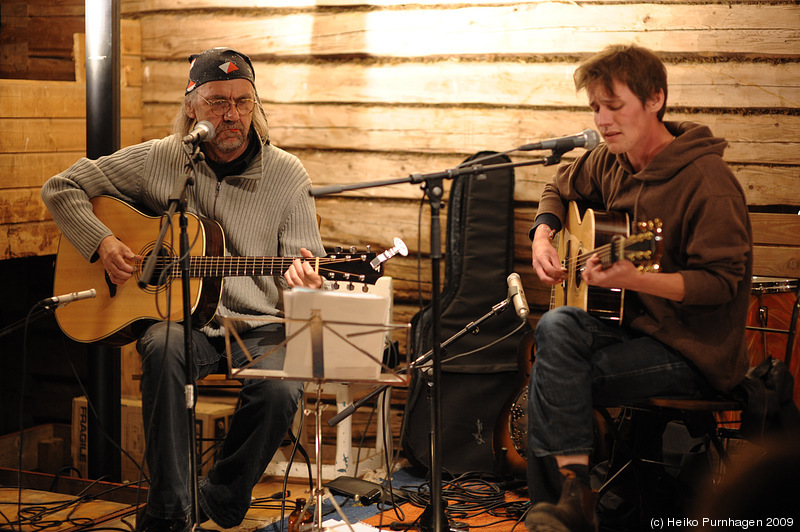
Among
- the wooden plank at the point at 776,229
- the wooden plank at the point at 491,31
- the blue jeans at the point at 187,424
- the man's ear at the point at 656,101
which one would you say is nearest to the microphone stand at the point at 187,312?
the blue jeans at the point at 187,424

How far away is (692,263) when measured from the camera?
99.7 inches

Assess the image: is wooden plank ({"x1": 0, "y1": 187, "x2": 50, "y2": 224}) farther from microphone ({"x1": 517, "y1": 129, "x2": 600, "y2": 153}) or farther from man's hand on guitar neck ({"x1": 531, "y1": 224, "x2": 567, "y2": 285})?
microphone ({"x1": 517, "y1": 129, "x2": 600, "y2": 153})

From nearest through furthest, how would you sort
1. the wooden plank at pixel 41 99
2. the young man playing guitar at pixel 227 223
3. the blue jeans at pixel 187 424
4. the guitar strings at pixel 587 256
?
the guitar strings at pixel 587 256
the blue jeans at pixel 187 424
the young man playing guitar at pixel 227 223
the wooden plank at pixel 41 99

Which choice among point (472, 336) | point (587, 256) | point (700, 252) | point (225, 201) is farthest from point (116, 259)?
point (700, 252)

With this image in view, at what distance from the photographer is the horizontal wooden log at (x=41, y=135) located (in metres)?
3.97

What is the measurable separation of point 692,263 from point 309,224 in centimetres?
158

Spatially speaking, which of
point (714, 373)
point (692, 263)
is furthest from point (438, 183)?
point (714, 373)

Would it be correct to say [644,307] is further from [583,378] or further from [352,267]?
[352,267]

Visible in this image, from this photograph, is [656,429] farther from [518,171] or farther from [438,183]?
[518,171]

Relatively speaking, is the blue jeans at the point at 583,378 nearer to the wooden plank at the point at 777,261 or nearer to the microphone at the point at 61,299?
the wooden plank at the point at 777,261

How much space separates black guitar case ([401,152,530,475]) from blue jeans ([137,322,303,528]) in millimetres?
961

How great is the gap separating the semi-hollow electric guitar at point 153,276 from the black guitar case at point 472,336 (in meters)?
0.98

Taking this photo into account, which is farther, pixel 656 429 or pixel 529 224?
pixel 529 224

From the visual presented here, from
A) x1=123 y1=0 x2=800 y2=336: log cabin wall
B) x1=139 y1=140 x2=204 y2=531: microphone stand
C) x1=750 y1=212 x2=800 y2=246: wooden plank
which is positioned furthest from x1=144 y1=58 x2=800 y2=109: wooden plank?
x1=139 y1=140 x2=204 y2=531: microphone stand
